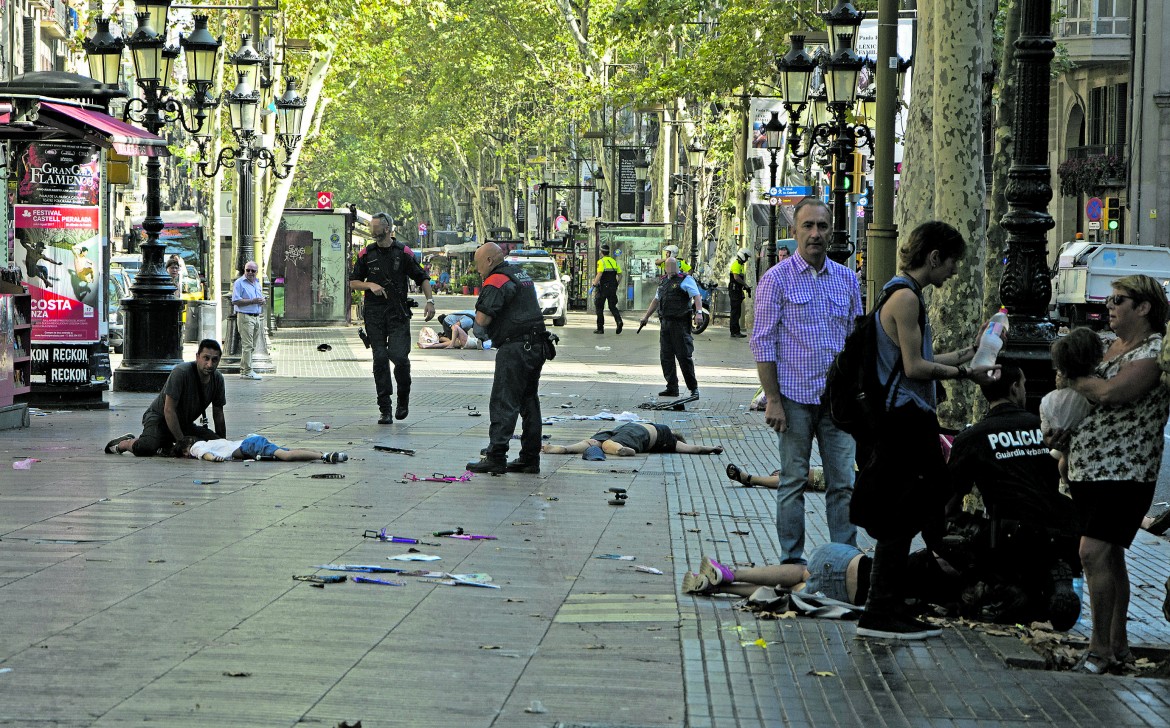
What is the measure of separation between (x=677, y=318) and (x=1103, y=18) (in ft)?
109

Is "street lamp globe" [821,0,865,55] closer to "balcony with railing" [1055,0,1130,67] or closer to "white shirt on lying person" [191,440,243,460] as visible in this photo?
"white shirt on lying person" [191,440,243,460]

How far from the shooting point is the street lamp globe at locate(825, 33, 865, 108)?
62.3 feet

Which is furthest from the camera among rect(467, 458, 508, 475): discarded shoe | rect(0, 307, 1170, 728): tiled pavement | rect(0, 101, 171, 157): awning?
rect(0, 101, 171, 157): awning

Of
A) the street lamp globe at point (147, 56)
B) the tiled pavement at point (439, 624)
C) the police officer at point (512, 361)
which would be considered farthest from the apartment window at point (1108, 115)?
the tiled pavement at point (439, 624)

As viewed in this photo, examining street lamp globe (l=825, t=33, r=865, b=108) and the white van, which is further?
the white van

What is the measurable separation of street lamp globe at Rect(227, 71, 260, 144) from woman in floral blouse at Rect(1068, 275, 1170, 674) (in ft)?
67.2

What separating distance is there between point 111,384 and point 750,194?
2328 cm

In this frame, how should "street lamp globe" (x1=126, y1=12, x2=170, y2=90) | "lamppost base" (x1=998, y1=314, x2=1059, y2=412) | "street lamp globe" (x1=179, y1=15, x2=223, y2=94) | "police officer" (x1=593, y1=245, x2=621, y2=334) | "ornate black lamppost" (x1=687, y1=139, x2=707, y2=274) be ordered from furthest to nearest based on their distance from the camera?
1. "ornate black lamppost" (x1=687, y1=139, x2=707, y2=274)
2. "police officer" (x1=593, y1=245, x2=621, y2=334)
3. "street lamp globe" (x1=179, y1=15, x2=223, y2=94)
4. "street lamp globe" (x1=126, y1=12, x2=170, y2=90)
5. "lamppost base" (x1=998, y1=314, x2=1059, y2=412)

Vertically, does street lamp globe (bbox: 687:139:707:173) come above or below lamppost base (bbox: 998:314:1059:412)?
above

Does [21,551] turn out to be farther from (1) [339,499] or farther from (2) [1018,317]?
(2) [1018,317]

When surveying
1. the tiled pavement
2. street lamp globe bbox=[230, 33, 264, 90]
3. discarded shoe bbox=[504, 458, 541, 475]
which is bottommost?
discarded shoe bbox=[504, 458, 541, 475]

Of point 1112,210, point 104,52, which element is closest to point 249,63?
point 104,52

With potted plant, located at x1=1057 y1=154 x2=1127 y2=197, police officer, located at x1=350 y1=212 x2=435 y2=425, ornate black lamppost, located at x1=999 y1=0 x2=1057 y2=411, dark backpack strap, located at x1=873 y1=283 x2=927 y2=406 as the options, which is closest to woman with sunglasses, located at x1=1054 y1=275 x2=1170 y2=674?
dark backpack strap, located at x1=873 y1=283 x2=927 y2=406

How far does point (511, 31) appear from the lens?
53.6 metres
